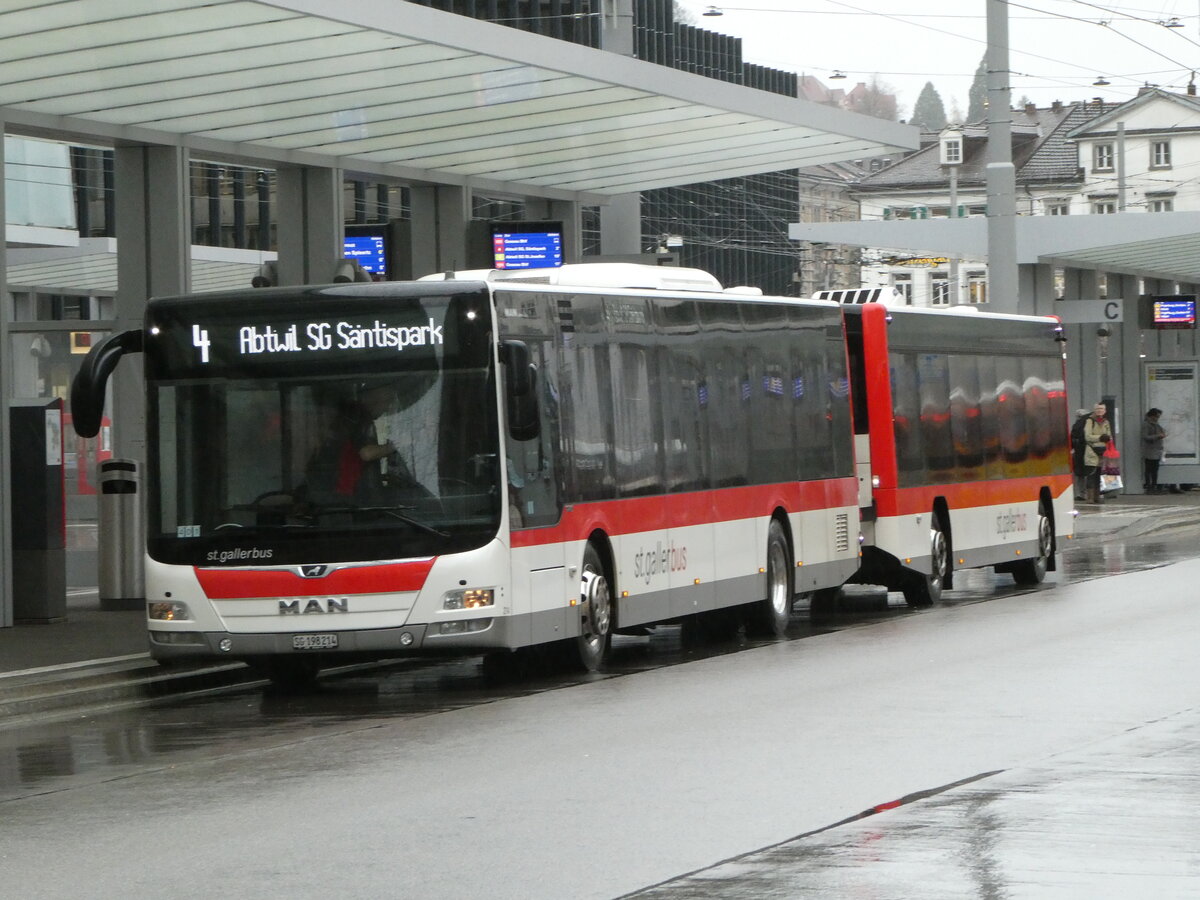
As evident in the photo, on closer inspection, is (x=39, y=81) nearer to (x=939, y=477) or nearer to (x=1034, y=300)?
(x=939, y=477)

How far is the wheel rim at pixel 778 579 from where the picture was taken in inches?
736

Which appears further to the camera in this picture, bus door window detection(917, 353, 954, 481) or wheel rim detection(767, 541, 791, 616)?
bus door window detection(917, 353, 954, 481)

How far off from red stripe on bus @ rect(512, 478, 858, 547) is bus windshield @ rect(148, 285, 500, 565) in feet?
2.15

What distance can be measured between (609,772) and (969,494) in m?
13.0

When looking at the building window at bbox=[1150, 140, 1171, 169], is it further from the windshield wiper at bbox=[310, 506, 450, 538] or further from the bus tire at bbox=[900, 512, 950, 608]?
the windshield wiper at bbox=[310, 506, 450, 538]

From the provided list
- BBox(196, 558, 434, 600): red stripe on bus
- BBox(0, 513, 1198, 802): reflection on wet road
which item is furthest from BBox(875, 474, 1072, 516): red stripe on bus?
BBox(196, 558, 434, 600): red stripe on bus

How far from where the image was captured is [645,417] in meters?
16.4

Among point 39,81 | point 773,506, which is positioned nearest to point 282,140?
point 39,81

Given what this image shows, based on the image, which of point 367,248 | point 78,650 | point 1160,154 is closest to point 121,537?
point 78,650

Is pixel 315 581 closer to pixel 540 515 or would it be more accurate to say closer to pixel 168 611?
pixel 168 611

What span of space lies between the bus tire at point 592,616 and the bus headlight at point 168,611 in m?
2.69

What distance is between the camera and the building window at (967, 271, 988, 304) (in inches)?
4397

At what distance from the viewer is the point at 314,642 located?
1418cm

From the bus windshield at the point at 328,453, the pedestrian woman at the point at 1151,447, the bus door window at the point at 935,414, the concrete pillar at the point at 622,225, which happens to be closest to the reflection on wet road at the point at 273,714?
the bus windshield at the point at 328,453
